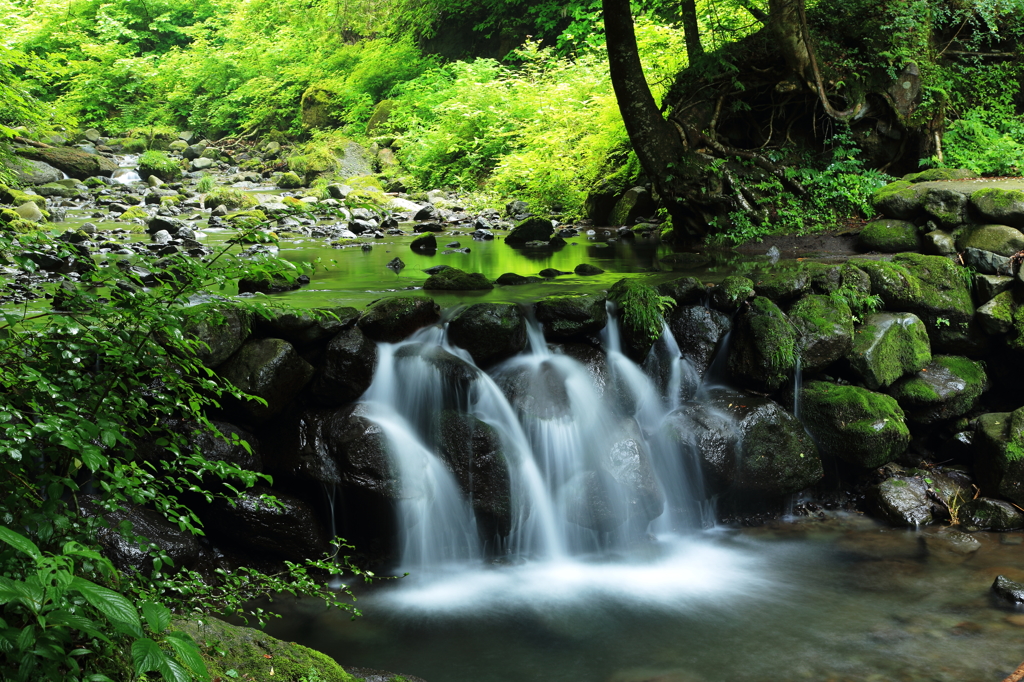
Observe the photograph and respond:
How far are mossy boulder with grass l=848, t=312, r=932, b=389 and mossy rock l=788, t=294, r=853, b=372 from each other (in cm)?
15

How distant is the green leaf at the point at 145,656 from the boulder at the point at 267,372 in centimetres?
344

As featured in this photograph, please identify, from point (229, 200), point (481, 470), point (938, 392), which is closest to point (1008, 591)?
point (938, 392)

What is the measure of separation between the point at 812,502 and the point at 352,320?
13.7 ft

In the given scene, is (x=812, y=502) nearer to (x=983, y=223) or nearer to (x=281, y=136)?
(x=983, y=223)

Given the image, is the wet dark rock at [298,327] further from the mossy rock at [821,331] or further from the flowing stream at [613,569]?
the mossy rock at [821,331]

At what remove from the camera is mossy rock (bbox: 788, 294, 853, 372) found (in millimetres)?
6504

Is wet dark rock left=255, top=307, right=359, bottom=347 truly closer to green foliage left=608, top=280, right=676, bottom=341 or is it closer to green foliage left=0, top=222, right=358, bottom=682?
green foliage left=608, top=280, right=676, bottom=341

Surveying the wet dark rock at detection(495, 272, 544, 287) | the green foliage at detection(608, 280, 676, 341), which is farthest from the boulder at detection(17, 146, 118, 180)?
the green foliage at detection(608, 280, 676, 341)

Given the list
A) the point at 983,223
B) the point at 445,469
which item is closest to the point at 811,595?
the point at 445,469

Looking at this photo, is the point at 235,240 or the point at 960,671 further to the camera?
the point at 960,671

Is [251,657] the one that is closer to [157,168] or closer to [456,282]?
[456,282]

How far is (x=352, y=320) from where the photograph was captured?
222 inches

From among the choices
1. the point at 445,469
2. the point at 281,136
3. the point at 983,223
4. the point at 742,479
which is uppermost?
the point at 281,136

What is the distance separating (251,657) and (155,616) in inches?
42.7
